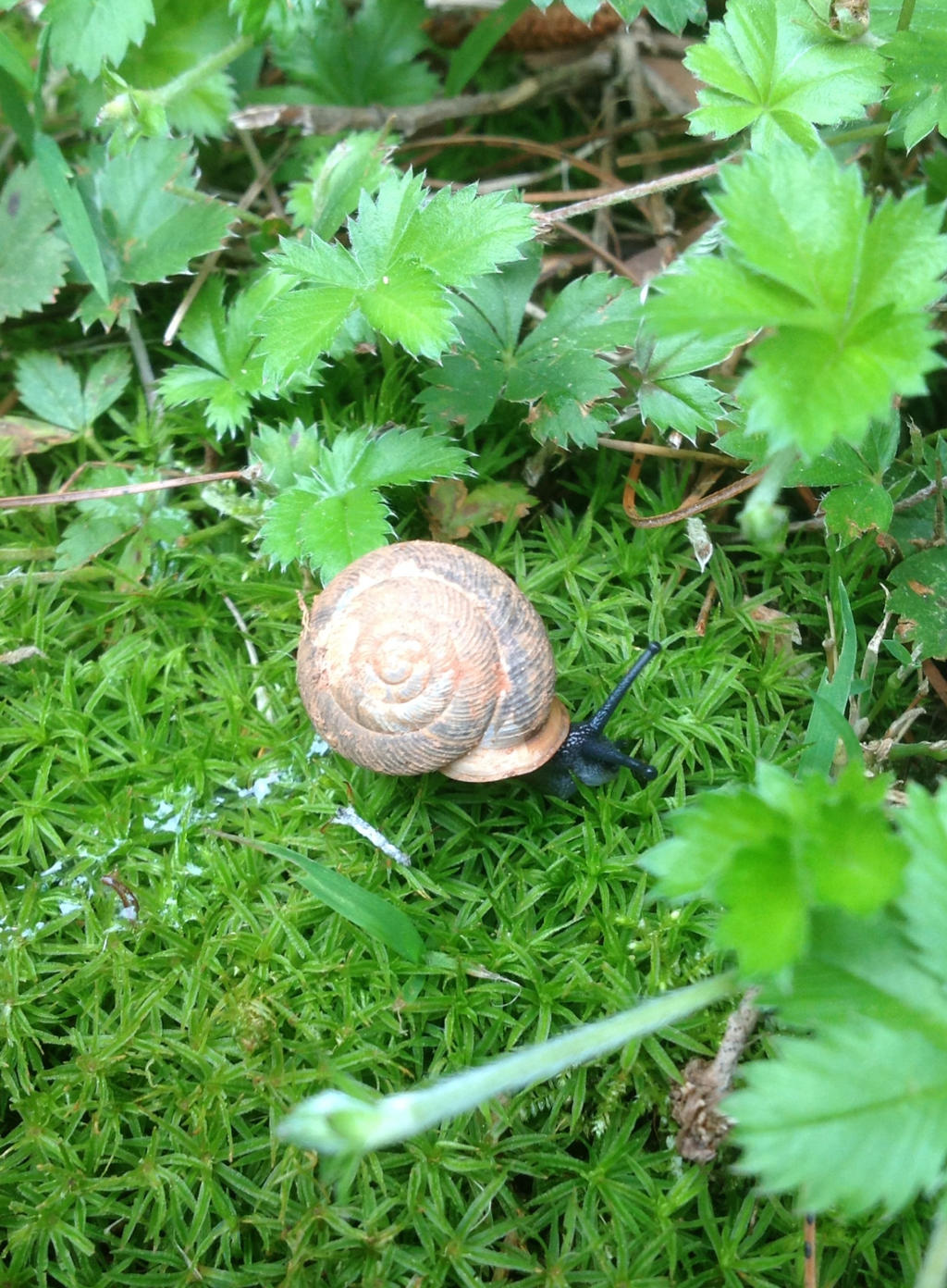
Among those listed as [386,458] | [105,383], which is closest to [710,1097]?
[386,458]

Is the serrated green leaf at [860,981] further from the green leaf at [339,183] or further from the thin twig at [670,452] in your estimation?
the green leaf at [339,183]

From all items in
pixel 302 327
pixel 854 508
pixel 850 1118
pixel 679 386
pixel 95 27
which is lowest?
pixel 850 1118

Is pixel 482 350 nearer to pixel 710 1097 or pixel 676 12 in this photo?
pixel 676 12

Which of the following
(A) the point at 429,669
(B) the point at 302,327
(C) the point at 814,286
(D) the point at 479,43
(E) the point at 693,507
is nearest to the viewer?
(C) the point at 814,286

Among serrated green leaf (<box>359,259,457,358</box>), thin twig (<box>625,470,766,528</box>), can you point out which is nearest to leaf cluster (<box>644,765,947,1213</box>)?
thin twig (<box>625,470,766,528</box>)

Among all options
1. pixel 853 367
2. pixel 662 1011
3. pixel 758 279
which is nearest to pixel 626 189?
pixel 758 279

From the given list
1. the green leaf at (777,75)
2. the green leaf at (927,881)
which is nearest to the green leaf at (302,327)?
the green leaf at (777,75)
